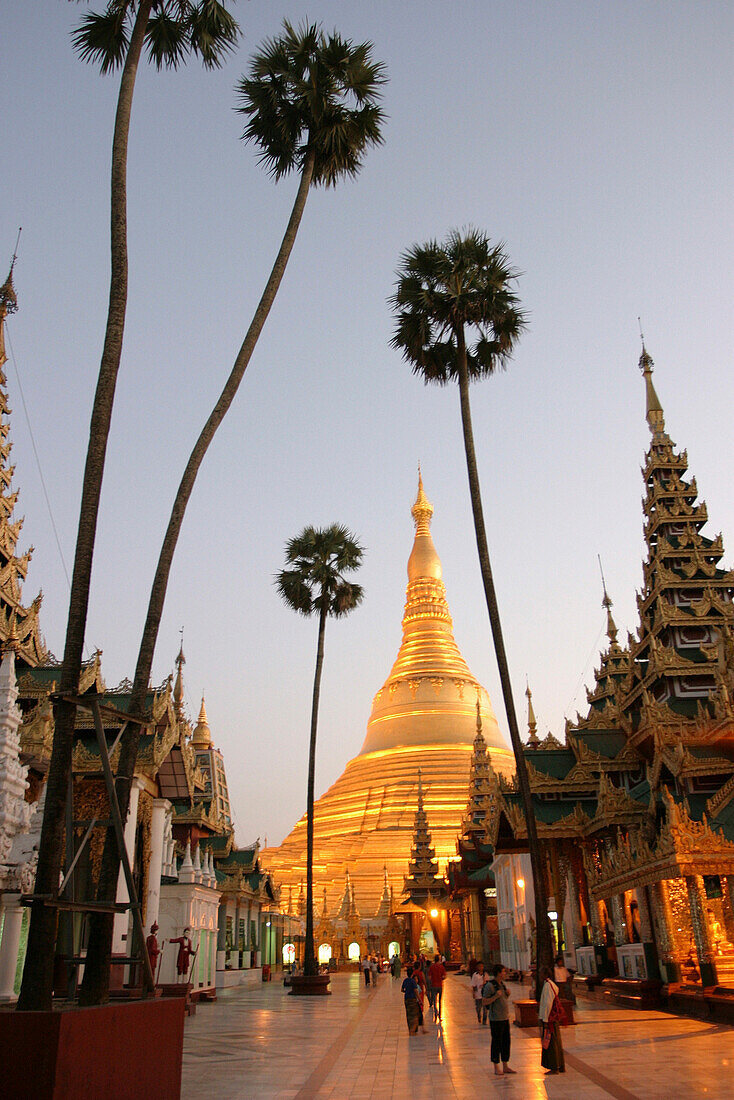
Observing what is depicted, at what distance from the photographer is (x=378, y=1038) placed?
16047 mm

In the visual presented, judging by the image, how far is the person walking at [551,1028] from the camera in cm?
1041

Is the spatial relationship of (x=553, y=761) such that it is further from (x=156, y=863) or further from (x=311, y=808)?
(x=156, y=863)

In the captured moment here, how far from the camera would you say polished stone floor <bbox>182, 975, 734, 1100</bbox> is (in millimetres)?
9875

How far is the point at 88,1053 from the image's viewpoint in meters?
6.70

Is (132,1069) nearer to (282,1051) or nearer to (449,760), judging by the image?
(282,1051)

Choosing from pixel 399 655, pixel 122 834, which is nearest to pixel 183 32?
pixel 122 834

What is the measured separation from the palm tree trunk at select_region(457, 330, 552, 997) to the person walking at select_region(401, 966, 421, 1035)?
2.20 meters

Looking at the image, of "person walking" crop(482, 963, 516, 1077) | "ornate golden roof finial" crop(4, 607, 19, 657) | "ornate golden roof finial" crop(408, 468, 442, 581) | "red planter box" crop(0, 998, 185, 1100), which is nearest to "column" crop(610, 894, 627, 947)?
"person walking" crop(482, 963, 516, 1077)

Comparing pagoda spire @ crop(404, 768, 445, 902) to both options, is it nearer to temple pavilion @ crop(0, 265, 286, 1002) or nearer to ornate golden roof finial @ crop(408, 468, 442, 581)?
temple pavilion @ crop(0, 265, 286, 1002)

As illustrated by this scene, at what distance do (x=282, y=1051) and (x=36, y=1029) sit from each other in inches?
350

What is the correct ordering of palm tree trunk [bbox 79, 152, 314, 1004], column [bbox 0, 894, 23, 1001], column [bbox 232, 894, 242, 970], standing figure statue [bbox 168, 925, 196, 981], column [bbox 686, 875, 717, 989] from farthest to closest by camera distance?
column [bbox 232, 894, 242, 970]
standing figure statue [bbox 168, 925, 196, 981]
column [bbox 686, 875, 717, 989]
column [bbox 0, 894, 23, 1001]
palm tree trunk [bbox 79, 152, 314, 1004]

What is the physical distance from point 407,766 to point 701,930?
4798 centimetres

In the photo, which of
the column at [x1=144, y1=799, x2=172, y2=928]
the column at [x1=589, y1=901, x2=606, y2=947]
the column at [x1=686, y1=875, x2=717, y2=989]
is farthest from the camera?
the column at [x1=589, y1=901, x2=606, y2=947]

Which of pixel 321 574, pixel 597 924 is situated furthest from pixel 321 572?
pixel 597 924
